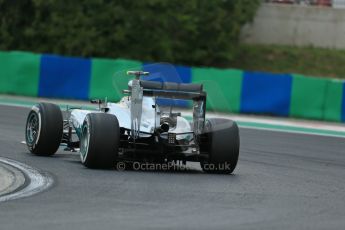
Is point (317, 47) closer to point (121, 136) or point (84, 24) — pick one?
point (84, 24)

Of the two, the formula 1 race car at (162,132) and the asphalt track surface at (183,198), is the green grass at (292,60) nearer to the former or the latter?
the asphalt track surface at (183,198)

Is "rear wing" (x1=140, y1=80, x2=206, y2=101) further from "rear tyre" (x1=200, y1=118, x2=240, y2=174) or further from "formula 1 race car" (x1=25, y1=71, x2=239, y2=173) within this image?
"rear tyre" (x1=200, y1=118, x2=240, y2=174)

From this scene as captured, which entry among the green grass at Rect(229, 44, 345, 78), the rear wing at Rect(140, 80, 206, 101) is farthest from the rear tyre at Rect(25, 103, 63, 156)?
the green grass at Rect(229, 44, 345, 78)

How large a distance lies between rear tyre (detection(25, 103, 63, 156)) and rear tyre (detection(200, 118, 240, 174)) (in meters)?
2.00

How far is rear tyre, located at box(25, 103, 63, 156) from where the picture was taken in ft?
37.9

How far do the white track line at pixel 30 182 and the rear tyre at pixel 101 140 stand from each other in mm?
693

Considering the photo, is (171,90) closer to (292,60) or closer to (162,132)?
(162,132)

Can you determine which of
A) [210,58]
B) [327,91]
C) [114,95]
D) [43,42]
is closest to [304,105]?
[327,91]

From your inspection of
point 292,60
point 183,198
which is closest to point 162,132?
point 183,198

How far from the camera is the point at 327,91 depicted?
21938 millimetres

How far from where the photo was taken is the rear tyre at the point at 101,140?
10367 mm

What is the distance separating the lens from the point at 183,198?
8820 millimetres

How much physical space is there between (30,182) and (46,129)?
2.05 meters

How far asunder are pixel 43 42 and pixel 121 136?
1936 cm
